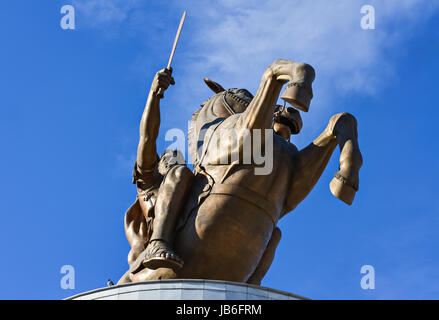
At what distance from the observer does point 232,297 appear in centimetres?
941

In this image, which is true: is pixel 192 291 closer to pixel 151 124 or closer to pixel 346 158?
pixel 346 158

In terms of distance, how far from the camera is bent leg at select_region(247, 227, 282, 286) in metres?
11.9

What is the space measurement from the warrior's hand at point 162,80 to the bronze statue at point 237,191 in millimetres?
16

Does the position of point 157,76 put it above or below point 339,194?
above

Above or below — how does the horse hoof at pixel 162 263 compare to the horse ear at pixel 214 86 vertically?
below

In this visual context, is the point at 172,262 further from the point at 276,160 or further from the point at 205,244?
the point at 276,160

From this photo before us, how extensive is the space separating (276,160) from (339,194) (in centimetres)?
129

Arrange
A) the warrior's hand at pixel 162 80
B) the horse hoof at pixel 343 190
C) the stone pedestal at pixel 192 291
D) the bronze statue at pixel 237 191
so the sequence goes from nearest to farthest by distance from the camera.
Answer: the stone pedestal at pixel 192 291 < the horse hoof at pixel 343 190 < the bronze statue at pixel 237 191 < the warrior's hand at pixel 162 80

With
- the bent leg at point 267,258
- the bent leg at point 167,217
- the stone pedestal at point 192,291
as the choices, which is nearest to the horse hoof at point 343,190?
the stone pedestal at point 192,291

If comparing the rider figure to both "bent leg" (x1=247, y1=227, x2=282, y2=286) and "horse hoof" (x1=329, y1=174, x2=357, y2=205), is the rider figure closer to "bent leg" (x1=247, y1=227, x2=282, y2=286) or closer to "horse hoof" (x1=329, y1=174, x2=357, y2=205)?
"bent leg" (x1=247, y1=227, x2=282, y2=286)

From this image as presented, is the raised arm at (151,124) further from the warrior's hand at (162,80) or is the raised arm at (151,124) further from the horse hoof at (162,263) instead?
the horse hoof at (162,263)

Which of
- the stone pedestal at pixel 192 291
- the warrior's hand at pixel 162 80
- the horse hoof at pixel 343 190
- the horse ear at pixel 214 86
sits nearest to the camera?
the stone pedestal at pixel 192 291

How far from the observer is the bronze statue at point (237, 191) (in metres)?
10.7
